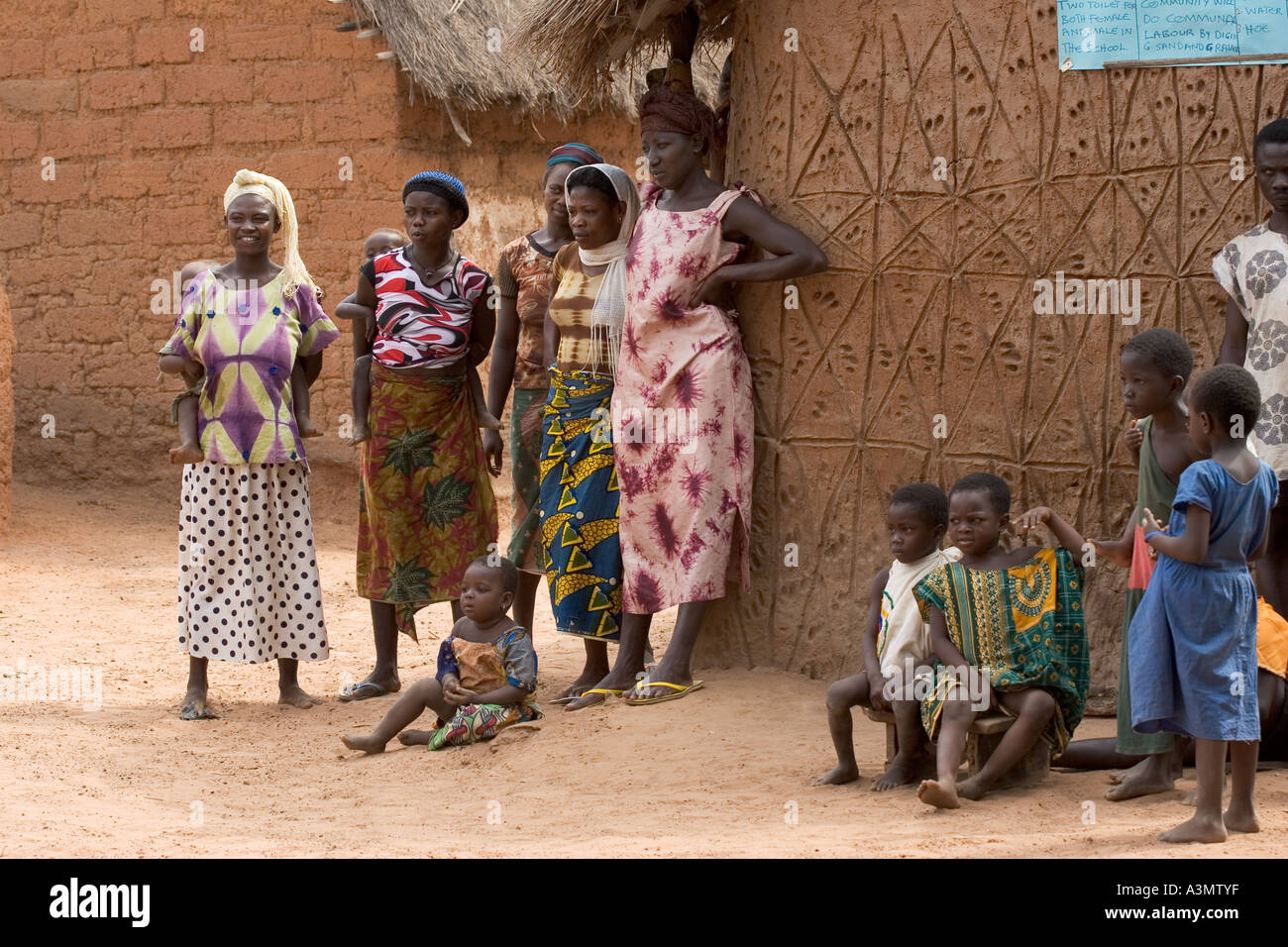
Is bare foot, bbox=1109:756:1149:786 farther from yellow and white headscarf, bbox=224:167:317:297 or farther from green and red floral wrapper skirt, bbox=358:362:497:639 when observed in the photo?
yellow and white headscarf, bbox=224:167:317:297

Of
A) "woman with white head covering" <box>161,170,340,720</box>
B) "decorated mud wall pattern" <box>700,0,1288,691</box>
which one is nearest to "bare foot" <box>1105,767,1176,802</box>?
"decorated mud wall pattern" <box>700,0,1288,691</box>

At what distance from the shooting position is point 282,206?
6387mm

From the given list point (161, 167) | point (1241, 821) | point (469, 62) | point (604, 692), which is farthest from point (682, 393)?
point (161, 167)

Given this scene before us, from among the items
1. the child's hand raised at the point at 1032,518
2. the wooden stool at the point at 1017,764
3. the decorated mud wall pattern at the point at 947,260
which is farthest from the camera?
the decorated mud wall pattern at the point at 947,260

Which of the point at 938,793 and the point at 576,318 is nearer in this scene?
the point at 938,793

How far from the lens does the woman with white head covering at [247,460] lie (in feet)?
20.5

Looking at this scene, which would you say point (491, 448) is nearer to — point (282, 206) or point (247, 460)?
point (247, 460)

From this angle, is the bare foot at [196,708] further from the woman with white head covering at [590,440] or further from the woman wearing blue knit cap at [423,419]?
the woman with white head covering at [590,440]

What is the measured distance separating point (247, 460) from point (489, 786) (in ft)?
6.17

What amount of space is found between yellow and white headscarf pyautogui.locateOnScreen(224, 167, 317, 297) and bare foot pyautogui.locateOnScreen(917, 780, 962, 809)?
3.45 metres

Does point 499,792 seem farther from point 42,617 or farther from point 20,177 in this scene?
point 20,177

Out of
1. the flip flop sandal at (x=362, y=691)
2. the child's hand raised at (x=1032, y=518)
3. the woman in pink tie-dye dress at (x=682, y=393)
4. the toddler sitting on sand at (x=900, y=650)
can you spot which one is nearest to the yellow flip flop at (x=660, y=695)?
the woman in pink tie-dye dress at (x=682, y=393)

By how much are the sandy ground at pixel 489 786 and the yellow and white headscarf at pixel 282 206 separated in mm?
1713
